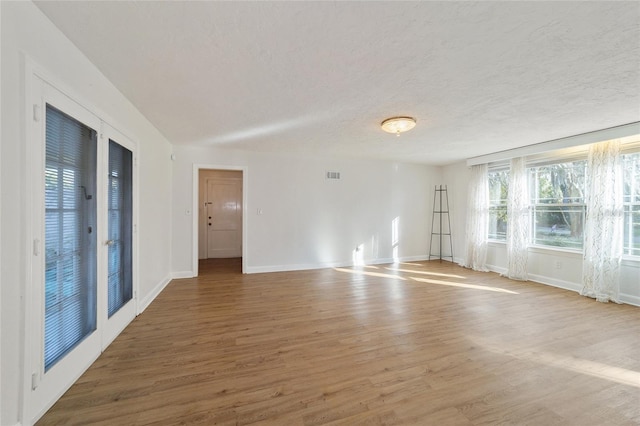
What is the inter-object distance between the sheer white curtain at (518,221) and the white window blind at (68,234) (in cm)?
625

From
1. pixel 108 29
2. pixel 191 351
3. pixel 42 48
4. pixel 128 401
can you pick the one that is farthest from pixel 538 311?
pixel 42 48

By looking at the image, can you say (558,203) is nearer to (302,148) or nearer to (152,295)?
(302,148)

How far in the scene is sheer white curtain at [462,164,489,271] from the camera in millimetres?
5344

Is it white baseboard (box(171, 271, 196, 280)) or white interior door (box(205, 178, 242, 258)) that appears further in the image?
white interior door (box(205, 178, 242, 258))

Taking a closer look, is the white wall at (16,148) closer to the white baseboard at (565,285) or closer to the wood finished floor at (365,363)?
the wood finished floor at (365,363)

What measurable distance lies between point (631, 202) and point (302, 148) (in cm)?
507

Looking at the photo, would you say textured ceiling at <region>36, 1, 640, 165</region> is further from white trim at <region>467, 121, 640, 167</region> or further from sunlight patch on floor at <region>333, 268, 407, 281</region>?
sunlight patch on floor at <region>333, 268, 407, 281</region>

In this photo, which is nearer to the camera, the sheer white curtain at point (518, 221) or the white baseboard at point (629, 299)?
the white baseboard at point (629, 299)

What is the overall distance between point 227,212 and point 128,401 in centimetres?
546

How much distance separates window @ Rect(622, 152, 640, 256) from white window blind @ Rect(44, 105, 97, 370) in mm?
6490

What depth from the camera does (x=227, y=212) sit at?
679cm

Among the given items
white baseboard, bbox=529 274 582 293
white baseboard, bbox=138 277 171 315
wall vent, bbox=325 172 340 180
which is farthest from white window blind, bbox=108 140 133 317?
white baseboard, bbox=529 274 582 293

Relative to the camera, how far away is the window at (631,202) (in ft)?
11.5

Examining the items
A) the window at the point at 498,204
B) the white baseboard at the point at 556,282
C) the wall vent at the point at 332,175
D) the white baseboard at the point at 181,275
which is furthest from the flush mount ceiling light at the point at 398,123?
the white baseboard at the point at 181,275
